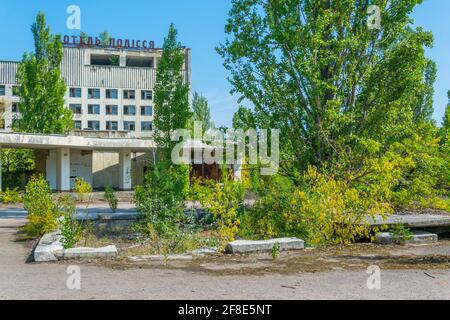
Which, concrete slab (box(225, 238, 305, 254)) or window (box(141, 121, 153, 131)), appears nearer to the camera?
concrete slab (box(225, 238, 305, 254))

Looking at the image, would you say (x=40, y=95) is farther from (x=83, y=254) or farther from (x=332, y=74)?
(x=83, y=254)

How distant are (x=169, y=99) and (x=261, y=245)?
8.02m

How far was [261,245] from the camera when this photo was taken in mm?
9297

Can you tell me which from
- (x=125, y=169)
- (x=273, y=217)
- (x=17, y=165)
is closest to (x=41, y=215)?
(x=273, y=217)

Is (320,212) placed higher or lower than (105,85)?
lower

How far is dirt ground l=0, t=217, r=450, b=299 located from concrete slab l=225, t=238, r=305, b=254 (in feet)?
0.95

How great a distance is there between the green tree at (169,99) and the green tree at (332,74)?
1.90 metres

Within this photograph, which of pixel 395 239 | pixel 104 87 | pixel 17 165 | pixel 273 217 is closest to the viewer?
pixel 395 239

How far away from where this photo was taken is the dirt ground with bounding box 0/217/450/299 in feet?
19.3

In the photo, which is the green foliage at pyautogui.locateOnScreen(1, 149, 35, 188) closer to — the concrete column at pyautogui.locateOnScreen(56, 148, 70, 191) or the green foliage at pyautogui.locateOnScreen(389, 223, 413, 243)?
the concrete column at pyautogui.locateOnScreen(56, 148, 70, 191)

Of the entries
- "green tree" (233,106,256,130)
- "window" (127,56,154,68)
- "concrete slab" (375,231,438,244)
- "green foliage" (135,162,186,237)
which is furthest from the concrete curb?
"window" (127,56,154,68)

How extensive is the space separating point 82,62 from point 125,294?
224 feet
